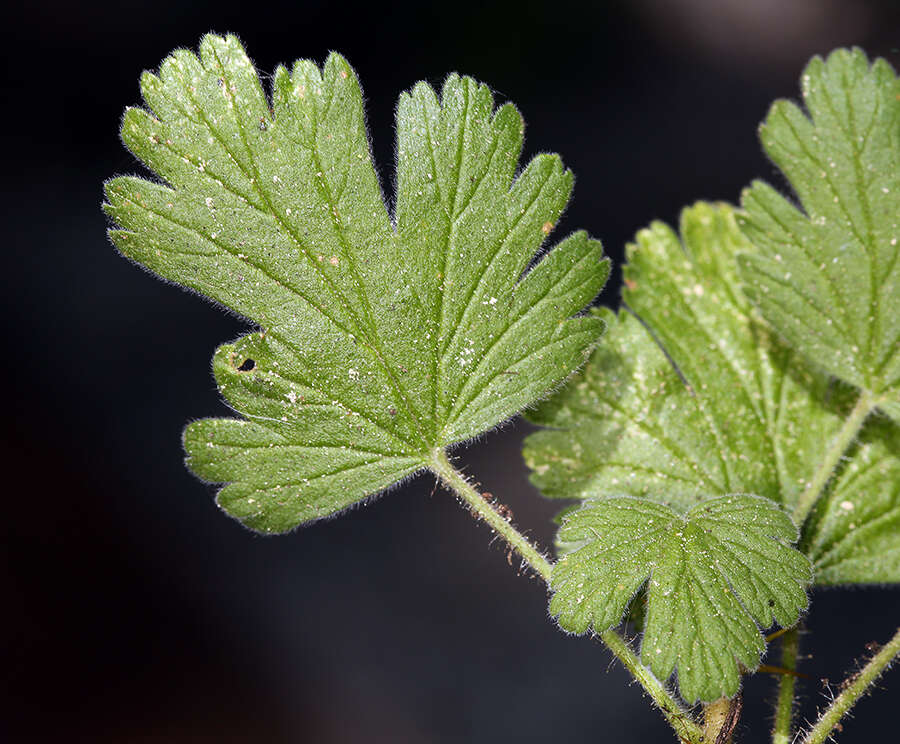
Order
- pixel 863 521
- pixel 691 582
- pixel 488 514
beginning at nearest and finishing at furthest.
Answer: pixel 691 582
pixel 488 514
pixel 863 521

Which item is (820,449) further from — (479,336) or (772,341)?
(479,336)

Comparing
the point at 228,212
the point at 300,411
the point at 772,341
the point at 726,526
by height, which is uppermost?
the point at 228,212

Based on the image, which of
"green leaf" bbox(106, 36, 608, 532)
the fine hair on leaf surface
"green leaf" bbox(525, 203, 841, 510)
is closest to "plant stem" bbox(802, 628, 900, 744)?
the fine hair on leaf surface

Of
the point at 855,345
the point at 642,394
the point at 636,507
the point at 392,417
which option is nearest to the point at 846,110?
the point at 855,345

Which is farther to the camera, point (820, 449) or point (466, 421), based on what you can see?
point (820, 449)

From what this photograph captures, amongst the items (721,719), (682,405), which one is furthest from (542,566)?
(682,405)

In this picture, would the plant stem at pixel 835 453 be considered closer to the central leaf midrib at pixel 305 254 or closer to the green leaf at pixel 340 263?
the green leaf at pixel 340 263

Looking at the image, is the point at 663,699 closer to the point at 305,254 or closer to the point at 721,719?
the point at 721,719

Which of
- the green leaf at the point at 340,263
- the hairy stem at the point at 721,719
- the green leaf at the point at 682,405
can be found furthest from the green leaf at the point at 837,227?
the hairy stem at the point at 721,719
